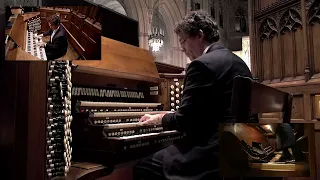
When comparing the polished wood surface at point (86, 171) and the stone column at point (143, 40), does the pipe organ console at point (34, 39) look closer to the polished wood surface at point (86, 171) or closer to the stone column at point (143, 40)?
the polished wood surface at point (86, 171)

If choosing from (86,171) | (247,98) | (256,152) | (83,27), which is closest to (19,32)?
(83,27)

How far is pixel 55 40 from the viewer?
1398 millimetres

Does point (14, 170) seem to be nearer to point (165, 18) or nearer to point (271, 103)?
point (271, 103)

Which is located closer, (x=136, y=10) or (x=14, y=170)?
(x=14, y=170)

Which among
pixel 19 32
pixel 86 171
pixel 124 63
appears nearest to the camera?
pixel 19 32

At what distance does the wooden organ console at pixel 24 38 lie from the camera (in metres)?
1.39

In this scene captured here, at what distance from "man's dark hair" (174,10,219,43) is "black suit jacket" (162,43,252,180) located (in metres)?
0.35

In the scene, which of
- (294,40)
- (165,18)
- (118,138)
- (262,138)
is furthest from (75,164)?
(165,18)

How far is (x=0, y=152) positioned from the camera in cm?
136

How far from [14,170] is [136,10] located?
33.9 feet

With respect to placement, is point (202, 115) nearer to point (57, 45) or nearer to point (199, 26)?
point (199, 26)

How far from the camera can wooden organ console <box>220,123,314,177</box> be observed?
640mm

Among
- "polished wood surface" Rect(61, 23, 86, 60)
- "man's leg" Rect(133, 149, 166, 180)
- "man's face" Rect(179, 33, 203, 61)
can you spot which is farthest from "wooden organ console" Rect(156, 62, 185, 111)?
"polished wood surface" Rect(61, 23, 86, 60)

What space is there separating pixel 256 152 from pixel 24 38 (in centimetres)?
134
